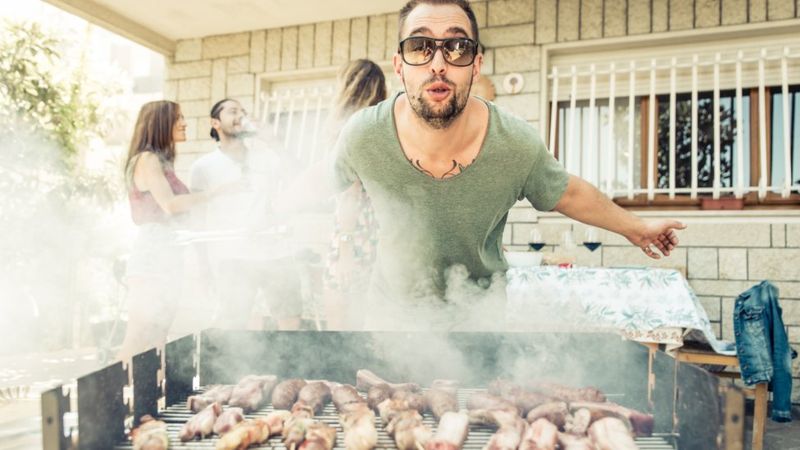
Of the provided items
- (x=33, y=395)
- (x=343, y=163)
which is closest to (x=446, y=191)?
(x=343, y=163)

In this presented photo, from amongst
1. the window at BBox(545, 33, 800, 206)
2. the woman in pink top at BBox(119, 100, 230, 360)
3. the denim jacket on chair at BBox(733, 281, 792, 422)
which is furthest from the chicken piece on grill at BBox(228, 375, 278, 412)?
the window at BBox(545, 33, 800, 206)

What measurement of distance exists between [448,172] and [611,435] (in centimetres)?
98

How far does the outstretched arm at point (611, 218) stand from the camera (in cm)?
210

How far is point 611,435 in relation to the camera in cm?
154

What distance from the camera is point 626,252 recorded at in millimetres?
4910

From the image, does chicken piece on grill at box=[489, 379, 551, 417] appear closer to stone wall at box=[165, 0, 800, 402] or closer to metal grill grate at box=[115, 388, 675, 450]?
metal grill grate at box=[115, 388, 675, 450]

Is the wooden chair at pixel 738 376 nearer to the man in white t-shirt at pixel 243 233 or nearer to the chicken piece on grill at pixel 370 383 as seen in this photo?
the chicken piece on grill at pixel 370 383

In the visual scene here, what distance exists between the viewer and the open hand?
209cm

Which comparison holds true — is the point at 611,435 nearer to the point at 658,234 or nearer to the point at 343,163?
the point at 658,234

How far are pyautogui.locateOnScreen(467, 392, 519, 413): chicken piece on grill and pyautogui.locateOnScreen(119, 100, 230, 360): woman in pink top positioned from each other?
2294 millimetres

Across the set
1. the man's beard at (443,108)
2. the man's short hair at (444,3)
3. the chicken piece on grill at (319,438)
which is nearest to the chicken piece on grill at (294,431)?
the chicken piece on grill at (319,438)

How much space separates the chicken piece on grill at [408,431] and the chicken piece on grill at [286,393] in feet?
1.31

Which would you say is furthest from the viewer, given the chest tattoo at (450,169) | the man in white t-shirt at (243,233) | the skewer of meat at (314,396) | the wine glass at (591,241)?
the wine glass at (591,241)

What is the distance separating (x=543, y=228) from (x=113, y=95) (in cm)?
690
